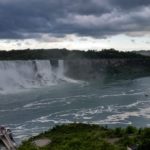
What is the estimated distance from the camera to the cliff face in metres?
87.8

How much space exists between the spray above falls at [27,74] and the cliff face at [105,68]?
4.22 m

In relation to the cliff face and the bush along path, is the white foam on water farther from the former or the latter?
the bush along path

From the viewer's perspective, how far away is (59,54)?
98.9m

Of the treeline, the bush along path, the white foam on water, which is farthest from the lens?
the treeline

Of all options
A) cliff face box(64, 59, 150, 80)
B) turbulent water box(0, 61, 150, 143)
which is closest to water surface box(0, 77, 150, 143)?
turbulent water box(0, 61, 150, 143)

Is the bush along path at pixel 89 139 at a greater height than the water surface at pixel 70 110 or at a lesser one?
greater

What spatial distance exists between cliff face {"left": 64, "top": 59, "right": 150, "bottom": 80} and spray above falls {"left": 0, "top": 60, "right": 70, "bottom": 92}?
422 cm

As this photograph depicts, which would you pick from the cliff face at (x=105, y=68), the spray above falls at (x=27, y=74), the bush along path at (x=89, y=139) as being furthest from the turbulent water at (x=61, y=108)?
the cliff face at (x=105, y=68)

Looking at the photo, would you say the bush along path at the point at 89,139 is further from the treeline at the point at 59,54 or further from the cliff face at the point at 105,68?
the treeline at the point at 59,54

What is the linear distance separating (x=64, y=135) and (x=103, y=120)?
45.4 ft

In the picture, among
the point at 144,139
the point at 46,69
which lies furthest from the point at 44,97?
the point at 144,139

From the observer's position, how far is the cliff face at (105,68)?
3455 inches

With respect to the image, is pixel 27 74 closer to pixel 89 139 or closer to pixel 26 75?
pixel 26 75

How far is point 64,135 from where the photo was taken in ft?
74.8
